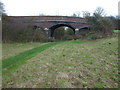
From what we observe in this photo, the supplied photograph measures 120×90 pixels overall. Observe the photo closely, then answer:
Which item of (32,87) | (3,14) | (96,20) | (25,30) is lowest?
(32,87)

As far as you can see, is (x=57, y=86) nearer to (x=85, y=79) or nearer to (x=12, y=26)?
(x=85, y=79)

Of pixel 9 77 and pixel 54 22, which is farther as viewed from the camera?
pixel 54 22

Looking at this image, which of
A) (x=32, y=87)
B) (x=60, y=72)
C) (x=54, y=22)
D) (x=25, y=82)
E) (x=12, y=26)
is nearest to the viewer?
(x=32, y=87)

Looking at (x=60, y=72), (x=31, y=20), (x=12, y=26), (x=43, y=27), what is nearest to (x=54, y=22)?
(x=43, y=27)

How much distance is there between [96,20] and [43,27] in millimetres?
11500

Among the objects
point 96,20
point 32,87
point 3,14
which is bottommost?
point 32,87

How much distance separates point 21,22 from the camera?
16.9m

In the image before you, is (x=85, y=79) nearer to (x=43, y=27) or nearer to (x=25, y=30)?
(x=25, y=30)

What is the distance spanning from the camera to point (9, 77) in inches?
139

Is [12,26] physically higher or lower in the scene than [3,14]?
lower

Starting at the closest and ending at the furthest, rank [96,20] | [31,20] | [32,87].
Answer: [32,87] → [96,20] → [31,20]

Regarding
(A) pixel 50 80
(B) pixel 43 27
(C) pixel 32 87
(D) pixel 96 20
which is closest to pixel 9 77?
(C) pixel 32 87

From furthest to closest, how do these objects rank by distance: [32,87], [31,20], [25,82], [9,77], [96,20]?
[31,20] → [96,20] → [9,77] → [25,82] → [32,87]

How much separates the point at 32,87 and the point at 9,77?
48.8 inches
